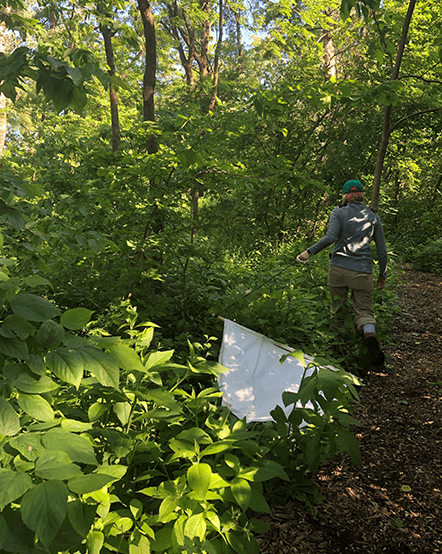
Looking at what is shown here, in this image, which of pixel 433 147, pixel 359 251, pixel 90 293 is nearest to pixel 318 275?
pixel 359 251

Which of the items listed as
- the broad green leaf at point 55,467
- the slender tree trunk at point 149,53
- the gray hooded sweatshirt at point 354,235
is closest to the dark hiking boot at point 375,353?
the gray hooded sweatshirt at point 354,235

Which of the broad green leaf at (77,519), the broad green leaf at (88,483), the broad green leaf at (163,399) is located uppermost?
the broad green leaf at (88,483)

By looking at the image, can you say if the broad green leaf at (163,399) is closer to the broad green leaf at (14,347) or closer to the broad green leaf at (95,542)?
the broad green leaf at (95,542)

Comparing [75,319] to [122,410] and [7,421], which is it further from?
[122,410]

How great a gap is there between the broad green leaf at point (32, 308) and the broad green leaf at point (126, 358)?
244 millimetres

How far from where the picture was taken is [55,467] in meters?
1.07

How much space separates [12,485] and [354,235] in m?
4.06

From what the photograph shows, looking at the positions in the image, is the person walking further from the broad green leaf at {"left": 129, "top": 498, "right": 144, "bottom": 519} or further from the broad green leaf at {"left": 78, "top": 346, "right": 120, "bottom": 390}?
the broad green leaf at {"left": 78, "top": 346, "right": 120, "bottom": 390}

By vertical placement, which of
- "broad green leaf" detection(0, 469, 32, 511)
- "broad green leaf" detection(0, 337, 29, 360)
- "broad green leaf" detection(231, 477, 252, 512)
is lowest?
"broad green leaf" detection(231, 477, 252, 512)

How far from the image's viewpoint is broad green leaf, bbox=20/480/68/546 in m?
0.96

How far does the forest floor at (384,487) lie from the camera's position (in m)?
2.01

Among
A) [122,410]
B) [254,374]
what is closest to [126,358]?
[122,410]

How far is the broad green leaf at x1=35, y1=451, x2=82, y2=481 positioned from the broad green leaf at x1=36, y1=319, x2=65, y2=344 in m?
0.31

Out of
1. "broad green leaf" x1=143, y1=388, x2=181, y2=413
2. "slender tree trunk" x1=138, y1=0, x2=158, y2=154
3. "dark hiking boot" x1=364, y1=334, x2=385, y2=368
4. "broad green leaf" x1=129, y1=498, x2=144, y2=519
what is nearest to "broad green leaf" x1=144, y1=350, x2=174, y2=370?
"broad green leaf" x1=143, y1=388, x2=181, y2=413
